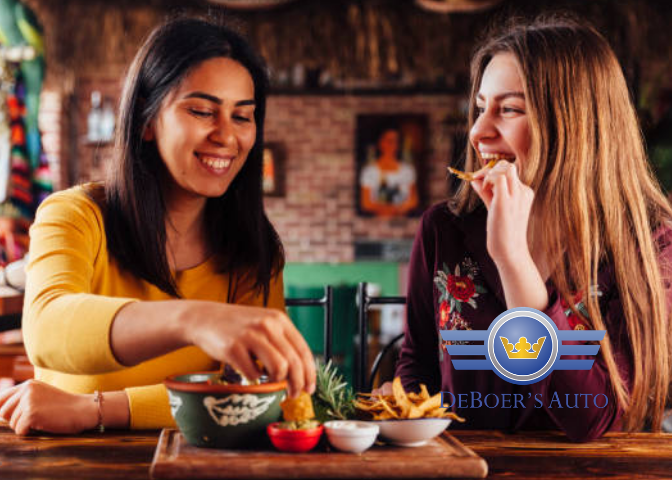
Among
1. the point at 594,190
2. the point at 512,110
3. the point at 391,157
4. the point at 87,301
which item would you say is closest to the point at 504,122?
the point at 512,110

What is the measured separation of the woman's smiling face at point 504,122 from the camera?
1154mm

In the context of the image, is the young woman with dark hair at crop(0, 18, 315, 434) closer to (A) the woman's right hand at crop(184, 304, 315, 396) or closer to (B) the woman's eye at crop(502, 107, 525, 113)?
(A) the woman's right hand at crop(184, 304, 315, 396)

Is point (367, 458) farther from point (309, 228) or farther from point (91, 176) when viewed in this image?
point (91, 176)

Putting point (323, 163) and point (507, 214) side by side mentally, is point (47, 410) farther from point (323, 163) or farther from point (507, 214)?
point (323, 163)

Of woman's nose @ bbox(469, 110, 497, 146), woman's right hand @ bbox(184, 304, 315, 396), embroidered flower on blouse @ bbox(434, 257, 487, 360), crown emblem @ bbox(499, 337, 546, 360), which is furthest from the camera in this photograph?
embroidered flower on blouse @ bbox(434, 257, 487, 360)

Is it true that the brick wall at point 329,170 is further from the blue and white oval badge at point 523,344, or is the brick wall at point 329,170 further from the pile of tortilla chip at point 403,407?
the pile of tortilla chip at point 403,407

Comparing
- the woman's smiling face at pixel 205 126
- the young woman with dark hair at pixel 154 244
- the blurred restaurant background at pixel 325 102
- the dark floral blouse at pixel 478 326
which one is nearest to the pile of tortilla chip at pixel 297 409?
the young woman with dark hair at pixel 154 244

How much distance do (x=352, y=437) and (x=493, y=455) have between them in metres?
0.23

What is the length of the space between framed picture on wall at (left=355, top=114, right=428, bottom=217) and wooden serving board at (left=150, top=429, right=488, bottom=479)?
4.34 meters

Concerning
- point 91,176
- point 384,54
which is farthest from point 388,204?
point 91,176

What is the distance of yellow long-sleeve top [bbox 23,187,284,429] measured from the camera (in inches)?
31.9

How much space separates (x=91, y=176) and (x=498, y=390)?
453cm

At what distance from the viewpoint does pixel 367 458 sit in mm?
782

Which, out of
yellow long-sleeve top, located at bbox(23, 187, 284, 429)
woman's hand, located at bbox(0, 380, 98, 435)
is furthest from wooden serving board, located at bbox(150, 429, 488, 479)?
woman's hand, located at bbox(0, 380, 98, 435)
